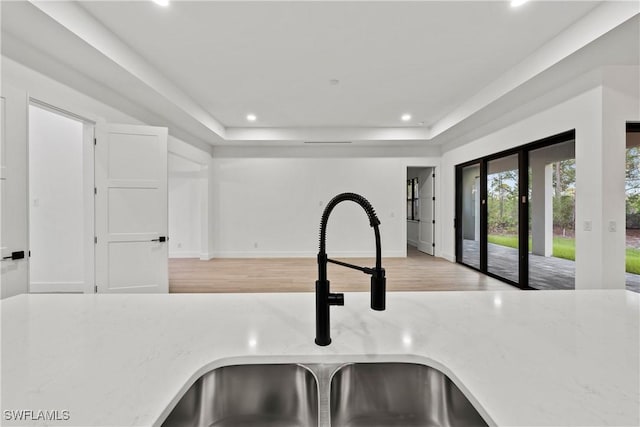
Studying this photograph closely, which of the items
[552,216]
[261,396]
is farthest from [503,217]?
[261,396]

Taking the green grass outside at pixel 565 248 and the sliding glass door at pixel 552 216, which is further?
the sliding glass door at pixel 552 216

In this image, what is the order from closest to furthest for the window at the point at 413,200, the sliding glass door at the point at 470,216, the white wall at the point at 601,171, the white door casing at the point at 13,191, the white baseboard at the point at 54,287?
the white door casing at the point at 13,191 < the white wall at the point at 601,171 < the white baseboard at the point at 54,287 < the sliding glass door at the point at 470,216 < the window at the point at 413,200

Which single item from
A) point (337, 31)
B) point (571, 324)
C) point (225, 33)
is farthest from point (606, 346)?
point (225, 33)

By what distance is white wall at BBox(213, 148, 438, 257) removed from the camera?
6.17 meters

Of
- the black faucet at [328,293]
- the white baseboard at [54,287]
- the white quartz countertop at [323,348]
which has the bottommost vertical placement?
the white baseboard at [54,287]

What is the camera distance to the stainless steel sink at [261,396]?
708 mm

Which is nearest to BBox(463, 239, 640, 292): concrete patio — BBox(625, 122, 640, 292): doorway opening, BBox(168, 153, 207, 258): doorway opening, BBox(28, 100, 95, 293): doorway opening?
BBox(625, 122, 640, 292): doorway opening

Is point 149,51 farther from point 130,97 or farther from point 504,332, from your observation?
point 504,332

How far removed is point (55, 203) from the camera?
3.67 m

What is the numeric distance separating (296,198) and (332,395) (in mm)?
5604

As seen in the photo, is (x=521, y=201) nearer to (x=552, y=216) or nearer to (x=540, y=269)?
(x=552, y=216)

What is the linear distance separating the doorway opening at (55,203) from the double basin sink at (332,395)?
13.2ft

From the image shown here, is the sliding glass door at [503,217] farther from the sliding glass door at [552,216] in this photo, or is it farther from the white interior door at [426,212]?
the white interior door at [426,212]

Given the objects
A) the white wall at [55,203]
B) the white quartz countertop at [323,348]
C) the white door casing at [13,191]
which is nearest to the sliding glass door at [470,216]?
the white quartz countertop at [323,348]
